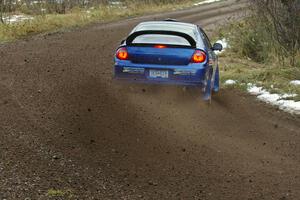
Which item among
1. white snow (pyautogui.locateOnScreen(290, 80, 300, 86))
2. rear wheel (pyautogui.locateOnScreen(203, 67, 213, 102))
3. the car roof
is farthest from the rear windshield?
white snow (pyautogui.locateOnScreen(290, 80, 300, 86))

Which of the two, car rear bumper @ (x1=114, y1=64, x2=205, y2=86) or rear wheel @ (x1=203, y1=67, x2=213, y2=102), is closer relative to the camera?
car rear bumper @ (x1=114, y1=64, x2=205, y2=86)

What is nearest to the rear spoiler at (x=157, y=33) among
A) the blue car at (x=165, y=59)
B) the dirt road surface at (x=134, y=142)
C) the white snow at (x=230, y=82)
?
the blue car at (x=165, y=59)

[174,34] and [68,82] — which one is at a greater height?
[174,34]

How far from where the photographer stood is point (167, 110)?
10.0m

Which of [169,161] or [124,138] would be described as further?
[124,138]

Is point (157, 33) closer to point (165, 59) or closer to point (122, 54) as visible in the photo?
point (165, 59)

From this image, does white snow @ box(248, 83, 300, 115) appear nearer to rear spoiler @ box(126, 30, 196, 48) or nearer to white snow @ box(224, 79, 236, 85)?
white snow @ box(224, 79, 236, 85)

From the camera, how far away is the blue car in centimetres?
1013

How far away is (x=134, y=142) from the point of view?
26.0ft

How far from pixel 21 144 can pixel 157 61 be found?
3.58m

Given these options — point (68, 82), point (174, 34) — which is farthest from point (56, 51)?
point (174, 34)

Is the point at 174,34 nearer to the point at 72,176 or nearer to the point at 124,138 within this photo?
the point at 124,138

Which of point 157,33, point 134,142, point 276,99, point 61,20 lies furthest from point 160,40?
point 61,20

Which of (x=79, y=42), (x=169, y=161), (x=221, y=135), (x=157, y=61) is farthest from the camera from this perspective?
(x=79, y=42)
